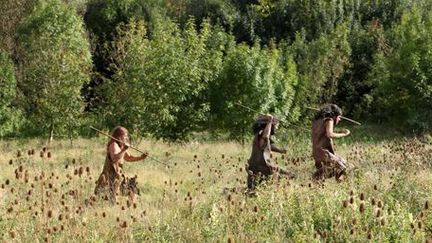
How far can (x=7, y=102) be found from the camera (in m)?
30.1

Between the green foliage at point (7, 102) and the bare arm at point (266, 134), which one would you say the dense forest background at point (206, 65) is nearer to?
the green foliage at point (7, 102)

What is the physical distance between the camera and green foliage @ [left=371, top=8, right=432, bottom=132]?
27.7 metres

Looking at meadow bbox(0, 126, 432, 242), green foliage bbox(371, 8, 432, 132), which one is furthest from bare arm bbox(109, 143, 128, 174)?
green foliage bbox(371, 8, 432, 132)

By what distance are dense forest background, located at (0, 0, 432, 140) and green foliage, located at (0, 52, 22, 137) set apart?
67 mm

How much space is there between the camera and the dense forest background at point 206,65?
78.8ft

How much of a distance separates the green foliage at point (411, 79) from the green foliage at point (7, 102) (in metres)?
16.0

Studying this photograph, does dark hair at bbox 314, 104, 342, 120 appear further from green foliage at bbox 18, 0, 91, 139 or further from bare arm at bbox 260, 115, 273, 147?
green foliage at bbox 18, 0, 91, 139

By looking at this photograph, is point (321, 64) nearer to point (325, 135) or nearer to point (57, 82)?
point (57, 82)

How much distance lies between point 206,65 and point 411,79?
8.48 m

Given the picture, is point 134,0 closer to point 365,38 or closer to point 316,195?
point 365,38

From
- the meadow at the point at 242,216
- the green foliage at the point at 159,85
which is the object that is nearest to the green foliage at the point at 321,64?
the green foliage at the point at 159,85

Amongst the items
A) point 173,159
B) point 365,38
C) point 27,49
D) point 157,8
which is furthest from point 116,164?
point 157,8

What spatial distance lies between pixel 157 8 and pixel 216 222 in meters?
36.4

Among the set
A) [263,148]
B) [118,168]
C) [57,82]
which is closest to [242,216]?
[118,168]
